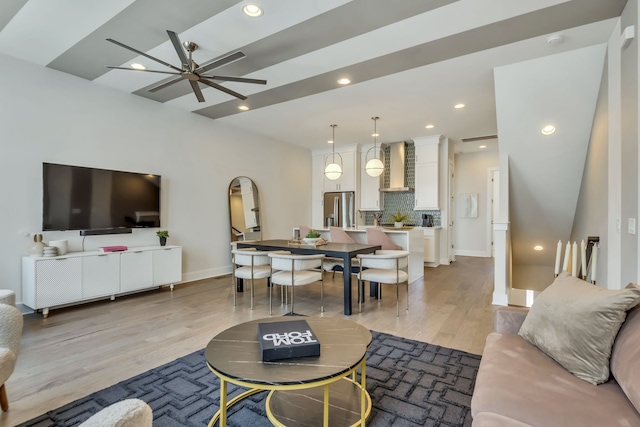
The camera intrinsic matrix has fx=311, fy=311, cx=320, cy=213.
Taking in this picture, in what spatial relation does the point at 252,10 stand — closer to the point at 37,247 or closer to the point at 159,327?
the point at 159,327

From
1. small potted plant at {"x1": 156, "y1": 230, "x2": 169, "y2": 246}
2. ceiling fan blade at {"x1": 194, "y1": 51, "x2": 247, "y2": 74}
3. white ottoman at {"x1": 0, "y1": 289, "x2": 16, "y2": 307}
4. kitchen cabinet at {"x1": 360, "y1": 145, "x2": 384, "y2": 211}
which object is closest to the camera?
white ottoman at {"x1": 0, "y1": 289, "x2": 16, "y2": 307}

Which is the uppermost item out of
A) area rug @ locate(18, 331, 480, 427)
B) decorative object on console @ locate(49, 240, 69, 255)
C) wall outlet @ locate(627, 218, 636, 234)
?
wall outlet @ locate(627, 218, 636, 234)

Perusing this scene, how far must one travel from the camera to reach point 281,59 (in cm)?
346

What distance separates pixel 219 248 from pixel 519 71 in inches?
207

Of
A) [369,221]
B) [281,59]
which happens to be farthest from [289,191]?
[281,59]

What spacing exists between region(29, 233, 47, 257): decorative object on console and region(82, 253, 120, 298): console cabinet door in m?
0.44

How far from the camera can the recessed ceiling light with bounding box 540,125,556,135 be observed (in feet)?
12.1

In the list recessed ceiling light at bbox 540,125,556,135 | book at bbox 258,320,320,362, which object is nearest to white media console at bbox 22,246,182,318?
book at bbox 258,320,320,362

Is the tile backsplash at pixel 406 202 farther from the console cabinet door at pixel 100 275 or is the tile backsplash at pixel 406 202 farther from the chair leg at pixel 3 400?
the chair leg at pixel 3 400

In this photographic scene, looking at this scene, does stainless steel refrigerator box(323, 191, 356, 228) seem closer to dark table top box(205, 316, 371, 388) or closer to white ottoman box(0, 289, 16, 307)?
dark table top box(205, 316, 371, 388)

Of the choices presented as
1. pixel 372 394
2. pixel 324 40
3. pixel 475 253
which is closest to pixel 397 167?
pixel 475 253

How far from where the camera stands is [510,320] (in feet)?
6.29

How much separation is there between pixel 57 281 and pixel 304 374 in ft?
12.0

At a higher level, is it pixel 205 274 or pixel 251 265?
pixel 251 265
